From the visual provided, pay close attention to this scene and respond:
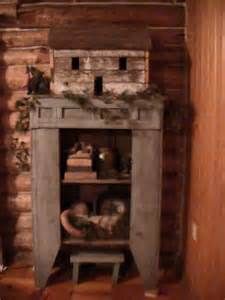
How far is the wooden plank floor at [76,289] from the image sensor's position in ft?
10.3

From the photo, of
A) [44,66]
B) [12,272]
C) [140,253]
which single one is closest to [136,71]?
[44,66]

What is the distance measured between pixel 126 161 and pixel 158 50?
2.80 feet

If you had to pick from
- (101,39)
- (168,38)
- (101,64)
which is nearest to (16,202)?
(101,64)

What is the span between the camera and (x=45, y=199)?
3.08 m

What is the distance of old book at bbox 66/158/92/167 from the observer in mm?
3062

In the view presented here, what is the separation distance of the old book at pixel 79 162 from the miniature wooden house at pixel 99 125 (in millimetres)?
80

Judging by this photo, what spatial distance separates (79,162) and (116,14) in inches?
44.0

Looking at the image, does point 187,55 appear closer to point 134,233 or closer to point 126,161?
point 126,161

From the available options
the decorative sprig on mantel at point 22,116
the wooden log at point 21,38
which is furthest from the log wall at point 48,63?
the decorative sprig on mantel at point 22,116

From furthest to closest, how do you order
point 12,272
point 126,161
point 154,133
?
1. point 12,272
2. point 126,161
3. point 154,133

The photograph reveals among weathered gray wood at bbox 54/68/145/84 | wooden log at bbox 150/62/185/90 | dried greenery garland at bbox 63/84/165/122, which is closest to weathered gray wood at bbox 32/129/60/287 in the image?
dried greenery garland at bbox 63/84/165/122

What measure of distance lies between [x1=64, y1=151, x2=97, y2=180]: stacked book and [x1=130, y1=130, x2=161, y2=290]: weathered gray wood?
294 mm

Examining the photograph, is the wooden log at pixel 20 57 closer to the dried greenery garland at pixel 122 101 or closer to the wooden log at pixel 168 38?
the dried greenery garland at pixel 122 101

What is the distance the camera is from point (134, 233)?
3.11 metres
